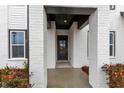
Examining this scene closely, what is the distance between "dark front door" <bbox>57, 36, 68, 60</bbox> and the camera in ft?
58.4

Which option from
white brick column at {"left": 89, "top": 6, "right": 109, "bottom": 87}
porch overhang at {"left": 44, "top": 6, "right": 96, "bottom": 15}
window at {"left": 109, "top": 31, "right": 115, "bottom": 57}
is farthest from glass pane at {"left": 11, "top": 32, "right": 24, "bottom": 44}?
window at {"left": 109, "top": 31, "right": 115, "bottom": 57}

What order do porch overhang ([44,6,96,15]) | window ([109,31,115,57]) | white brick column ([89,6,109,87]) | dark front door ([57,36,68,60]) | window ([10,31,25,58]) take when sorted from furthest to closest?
dark front door ([57,36,68,60]) → window ([109,31,115,57]) → window ([10,31,25,58]) → porch overhang ([44,6,96,15]) → white brick column ([89,6,109,87])

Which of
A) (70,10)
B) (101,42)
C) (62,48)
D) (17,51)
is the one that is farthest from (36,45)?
(62,48)

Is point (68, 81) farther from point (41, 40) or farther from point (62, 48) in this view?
point (62, 48)

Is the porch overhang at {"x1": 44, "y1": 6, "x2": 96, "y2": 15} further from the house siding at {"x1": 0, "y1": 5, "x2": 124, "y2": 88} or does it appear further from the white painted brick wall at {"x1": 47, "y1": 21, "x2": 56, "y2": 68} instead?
the white painted brick wall at {"x1": 47, "y1": 21, "x2": 56, "y2": 68}

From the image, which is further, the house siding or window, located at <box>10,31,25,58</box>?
window, located at <box>10,31,25,58</box>

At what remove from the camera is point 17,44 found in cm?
936

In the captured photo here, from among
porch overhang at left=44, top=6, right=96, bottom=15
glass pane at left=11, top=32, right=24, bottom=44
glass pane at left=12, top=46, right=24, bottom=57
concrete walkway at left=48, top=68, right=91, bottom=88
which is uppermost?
porch overhang at left=44, top=6, right=96, bottom=15

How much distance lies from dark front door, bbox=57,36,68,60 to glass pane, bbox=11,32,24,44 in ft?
27.7

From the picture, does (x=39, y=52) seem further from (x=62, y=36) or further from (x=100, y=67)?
(x=62, y=36)
